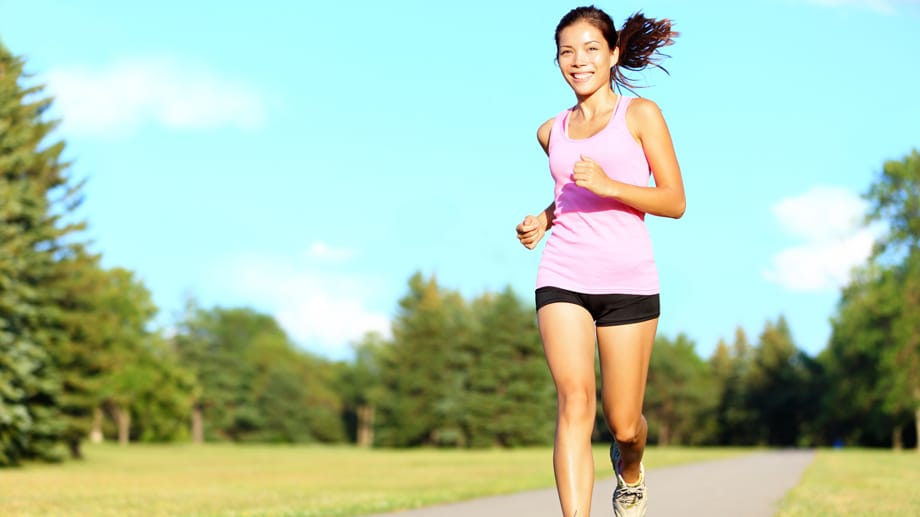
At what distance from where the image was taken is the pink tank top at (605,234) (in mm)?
4727

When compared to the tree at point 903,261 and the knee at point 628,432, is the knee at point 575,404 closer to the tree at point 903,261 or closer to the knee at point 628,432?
the knee at point 628,432

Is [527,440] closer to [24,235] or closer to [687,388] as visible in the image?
[687,388]

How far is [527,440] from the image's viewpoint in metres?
66.5

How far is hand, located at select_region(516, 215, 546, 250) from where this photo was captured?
5066 millimetres

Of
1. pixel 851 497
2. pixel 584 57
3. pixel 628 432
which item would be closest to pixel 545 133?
pixel 584 57

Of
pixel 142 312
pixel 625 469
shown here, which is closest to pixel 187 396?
pixel 142 312

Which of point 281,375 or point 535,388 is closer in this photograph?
point 535,388

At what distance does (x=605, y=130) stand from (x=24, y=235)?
2442 centimetres

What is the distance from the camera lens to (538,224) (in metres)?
5.11

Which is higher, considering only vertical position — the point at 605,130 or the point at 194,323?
the point at 194,323

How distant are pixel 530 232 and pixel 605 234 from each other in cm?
44

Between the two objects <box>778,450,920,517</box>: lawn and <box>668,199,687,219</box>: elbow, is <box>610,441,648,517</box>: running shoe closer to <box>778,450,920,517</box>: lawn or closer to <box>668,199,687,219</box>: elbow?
<box>668,199,687,219</box>: elbow

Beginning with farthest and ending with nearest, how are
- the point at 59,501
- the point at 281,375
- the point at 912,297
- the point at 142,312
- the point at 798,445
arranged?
the point at 281,375, the point at 798,445, the point at 142,312, the point at 912,297, the point at 59,501

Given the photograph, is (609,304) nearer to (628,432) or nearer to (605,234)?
(605,234)
